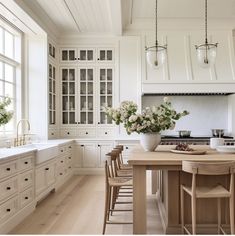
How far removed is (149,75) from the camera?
638 centimetres

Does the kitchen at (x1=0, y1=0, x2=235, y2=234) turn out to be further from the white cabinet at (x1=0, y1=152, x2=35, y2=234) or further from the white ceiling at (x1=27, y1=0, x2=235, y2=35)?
the white cabinet at (x1=0, y1=152, x2=35, y2=234)

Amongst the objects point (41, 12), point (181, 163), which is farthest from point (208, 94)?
point (181, 163)

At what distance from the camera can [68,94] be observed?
676 cm

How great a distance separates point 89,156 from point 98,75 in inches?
70.9

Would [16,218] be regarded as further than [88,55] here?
No

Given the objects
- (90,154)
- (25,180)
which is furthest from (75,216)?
(90,154)

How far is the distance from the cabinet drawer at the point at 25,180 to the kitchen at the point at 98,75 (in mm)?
862

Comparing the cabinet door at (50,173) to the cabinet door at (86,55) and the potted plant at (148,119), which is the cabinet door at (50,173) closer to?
the potted plant at (148,119)

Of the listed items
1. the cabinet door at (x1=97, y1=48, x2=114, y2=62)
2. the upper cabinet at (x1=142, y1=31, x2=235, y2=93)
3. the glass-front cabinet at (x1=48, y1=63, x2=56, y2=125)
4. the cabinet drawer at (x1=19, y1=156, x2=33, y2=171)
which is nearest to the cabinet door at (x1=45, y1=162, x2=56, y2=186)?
the cabinet drawer at (x1=19, y1=156, x2=33, y2=171)

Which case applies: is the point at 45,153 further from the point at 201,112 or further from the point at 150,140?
the point at 201,112

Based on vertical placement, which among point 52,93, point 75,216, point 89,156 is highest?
point 52,93

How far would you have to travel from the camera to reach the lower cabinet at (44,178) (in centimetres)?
420

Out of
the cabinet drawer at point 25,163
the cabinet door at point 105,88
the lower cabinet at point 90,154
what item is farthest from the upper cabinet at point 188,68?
the cabinet drawer at point 25,163

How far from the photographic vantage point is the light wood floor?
3.25 metres
